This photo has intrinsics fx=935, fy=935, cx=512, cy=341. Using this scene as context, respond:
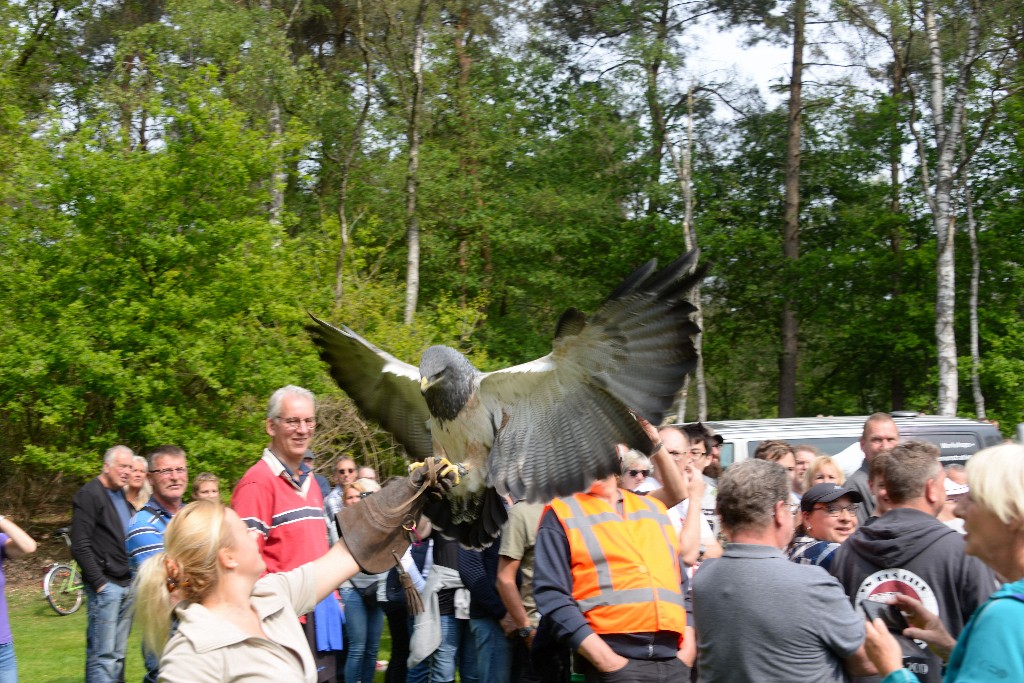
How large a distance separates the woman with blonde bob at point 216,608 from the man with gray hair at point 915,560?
2.04 m

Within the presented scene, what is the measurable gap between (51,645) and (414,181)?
545 inches

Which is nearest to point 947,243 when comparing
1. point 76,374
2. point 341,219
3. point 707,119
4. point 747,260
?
point 747,260

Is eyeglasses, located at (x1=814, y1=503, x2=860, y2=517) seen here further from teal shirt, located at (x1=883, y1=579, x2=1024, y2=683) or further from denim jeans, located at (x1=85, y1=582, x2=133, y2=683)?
denim jeans, located at (x1=85, y1=582, x2=133, y2=683)

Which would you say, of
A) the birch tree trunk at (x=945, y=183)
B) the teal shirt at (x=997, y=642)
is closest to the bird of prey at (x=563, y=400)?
the teal shirt at (x=997, y=642)

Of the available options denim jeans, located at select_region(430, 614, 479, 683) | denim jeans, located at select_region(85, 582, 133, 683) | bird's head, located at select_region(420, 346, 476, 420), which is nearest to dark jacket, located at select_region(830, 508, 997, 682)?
bird's head, located at select_region(420, 346, 476, 420)

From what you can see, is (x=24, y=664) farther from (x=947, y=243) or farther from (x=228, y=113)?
(x=947, y=243)

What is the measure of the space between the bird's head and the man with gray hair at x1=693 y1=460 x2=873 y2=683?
66.9 inches

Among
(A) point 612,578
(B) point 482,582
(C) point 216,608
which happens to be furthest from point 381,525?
(B) point 482,582

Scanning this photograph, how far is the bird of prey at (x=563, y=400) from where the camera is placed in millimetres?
3965

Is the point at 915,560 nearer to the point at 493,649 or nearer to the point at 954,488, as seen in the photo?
the point at 954,488

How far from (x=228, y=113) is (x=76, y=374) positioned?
15.4ft

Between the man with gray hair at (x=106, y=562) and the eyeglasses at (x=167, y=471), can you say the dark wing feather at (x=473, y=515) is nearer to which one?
the eyeglasses at (x=167, y=471)

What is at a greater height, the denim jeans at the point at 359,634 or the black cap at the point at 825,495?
the black cap at the point at 825,495

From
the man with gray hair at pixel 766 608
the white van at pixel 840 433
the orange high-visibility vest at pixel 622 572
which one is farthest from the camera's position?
the white van at pixel 840 433
